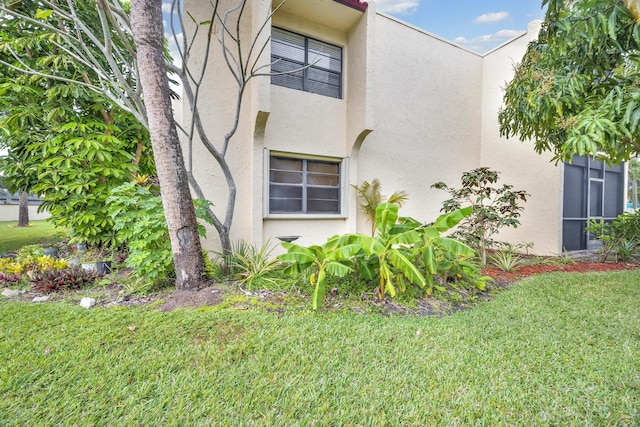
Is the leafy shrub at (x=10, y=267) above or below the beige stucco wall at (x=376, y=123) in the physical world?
below

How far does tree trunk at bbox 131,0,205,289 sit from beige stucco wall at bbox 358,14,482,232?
5244 mm

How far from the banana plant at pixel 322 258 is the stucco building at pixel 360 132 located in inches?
106

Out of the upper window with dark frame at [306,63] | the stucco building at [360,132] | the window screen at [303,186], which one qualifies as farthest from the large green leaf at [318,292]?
the upper window with dark frame at [306,63]

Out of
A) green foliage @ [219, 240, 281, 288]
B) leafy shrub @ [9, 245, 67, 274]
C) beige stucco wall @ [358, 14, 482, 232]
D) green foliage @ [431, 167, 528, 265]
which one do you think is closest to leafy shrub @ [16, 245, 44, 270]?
leafy shrub @ [9, 245, 67, 274]

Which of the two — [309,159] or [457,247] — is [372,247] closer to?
[457,247]

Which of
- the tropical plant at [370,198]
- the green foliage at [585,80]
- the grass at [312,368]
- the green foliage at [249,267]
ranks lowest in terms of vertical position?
the grass at [312,368]

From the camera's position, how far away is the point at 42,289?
455 cm

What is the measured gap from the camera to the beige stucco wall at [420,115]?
855 centimetres

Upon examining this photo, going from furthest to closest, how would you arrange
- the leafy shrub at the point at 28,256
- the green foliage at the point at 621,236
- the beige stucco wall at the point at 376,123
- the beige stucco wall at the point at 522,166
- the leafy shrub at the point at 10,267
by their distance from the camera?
the beige stucco wall at the point at 522,166 → the green foliage at the point at 621,236 → the beige stucco wall at the point at 376,123 → the leafy shrub at the point at 28,256 → the leafy shrub at the point at 10,267

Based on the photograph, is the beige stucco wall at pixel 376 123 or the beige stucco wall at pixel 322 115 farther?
the beige stucco wall at pixel 322 115

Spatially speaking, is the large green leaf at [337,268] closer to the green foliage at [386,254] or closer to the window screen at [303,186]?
the green foliage at [386,254]

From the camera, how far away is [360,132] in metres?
7.43

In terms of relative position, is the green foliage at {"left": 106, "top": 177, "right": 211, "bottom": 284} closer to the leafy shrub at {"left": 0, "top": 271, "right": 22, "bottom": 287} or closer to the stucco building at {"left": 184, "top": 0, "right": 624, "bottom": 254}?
the stucco building at {"left": 184, "top": 0, "right": 624, "bottom": 254}

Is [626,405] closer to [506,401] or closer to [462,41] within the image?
[506,401]
